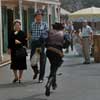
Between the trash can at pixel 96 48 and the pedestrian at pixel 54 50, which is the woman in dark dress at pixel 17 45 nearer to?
the pedestrian at pixel 54 50

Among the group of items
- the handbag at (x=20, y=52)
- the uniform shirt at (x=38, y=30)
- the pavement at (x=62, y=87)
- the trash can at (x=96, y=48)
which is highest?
the uniform shirt at (x=38, y=30)

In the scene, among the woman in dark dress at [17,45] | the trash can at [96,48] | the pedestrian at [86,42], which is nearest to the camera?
the woman in dark dress at [17,45]

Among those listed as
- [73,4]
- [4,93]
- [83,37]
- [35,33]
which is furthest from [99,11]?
[73,4]

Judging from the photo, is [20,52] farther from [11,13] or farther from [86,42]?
[11,13]

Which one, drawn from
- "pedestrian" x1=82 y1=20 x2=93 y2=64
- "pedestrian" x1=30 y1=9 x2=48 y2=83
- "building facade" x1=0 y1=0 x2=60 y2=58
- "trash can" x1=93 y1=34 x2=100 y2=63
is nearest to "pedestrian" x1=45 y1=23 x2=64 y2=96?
"pedestrian" x1=30 y1=9 x2=48 y2=83

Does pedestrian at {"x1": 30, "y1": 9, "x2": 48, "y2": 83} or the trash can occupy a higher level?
pedestrian at {"x1": 30, "y1": 9, "x2": 48, "y2": 83}

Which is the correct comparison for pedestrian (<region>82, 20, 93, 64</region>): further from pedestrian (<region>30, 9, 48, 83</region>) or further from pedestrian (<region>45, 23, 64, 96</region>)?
pedestrian (<region>45, 23, 64, 96</region>)

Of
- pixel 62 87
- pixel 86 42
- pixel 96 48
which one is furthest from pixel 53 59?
pixel 96 48

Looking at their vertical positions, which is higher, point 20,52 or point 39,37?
point 39,37

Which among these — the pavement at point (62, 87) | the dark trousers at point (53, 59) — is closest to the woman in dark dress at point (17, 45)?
the pavement at point (62, 87)

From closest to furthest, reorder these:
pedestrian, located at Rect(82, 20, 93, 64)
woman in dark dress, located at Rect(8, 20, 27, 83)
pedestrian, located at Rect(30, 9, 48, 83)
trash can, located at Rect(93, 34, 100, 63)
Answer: pedestrian, located at Rect(30, 9, 48, 83) → woman in dark dress, located at Rect(8, 20, 27, 83) → pedestrian, located at Rect(82, 20, 93, 64) → trash can, located at Rect(93, 34, 100, 63)

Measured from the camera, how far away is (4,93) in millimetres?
12516

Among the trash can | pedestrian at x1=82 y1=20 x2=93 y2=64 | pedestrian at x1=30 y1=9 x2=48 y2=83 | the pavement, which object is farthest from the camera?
the trash can

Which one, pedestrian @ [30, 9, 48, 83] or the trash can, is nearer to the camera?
pedestrian @ [30, 9, 48, 83]
